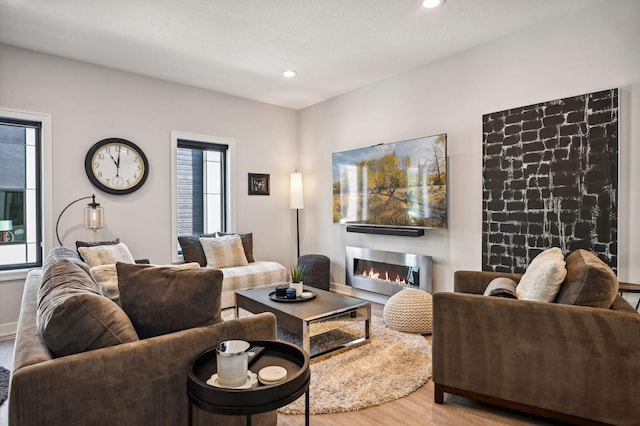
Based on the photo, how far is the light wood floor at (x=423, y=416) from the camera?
206 centimetres

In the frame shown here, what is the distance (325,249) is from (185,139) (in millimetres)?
2437

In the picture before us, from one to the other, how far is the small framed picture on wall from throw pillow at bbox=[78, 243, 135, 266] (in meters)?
2.06

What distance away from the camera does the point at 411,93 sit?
4262 mm

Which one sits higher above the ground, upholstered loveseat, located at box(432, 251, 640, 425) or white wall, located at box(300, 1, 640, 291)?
white wall, located at box(300, 1, 640, 291)

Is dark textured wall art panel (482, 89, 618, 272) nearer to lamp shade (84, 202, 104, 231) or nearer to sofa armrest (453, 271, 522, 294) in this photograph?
sofa armrest (453, 271, 522, 294)

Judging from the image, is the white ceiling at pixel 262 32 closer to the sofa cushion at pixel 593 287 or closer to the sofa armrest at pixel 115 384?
the sofa cushion at pixel 593 287

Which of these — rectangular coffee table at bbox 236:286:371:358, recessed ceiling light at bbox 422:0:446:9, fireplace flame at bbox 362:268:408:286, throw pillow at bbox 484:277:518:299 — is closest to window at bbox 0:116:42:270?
rectangular coffee table at bbox 236:286:371:358

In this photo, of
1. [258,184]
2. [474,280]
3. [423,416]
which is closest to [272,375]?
[423,416]

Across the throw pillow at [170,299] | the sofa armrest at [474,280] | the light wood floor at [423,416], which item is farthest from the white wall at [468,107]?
the throw pillow at [170,299]

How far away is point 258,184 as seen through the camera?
17.6 ft

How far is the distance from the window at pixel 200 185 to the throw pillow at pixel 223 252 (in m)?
0.45

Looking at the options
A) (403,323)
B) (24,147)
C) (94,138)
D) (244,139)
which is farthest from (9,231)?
(403,323)

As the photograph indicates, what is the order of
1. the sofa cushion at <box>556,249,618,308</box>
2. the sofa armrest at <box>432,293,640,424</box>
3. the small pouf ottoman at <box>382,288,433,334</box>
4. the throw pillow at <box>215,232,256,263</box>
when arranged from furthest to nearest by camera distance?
the throw pillow at <box>215,232,256,263</box>
the small pouf ottoman at <box>382,288,433,334</box>
the sofa cushion at <box>556,249,618,308</box>
the sofa armrest at <box>432,293,640,424</box>

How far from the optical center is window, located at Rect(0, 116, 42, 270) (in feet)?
12.0
